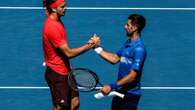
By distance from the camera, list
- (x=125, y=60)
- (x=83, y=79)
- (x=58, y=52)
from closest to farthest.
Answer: (x=125, y=60) < (x=83, y=79) < (x=58, y=52)

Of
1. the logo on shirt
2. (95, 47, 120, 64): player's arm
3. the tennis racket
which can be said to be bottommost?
the tennis racket

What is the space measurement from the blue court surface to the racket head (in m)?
2.15

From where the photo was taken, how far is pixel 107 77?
1430 cm

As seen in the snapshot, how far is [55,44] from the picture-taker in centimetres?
1134

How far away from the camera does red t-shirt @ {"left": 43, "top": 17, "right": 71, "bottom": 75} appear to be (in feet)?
37.1

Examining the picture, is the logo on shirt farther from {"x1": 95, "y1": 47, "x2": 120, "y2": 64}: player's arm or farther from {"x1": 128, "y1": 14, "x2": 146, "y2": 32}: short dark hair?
{"x1": 128, "y1": 14, "x2": 146, "y2": 32}: short dark hair

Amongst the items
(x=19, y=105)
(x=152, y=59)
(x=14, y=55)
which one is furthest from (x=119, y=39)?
(x=19, y=105)

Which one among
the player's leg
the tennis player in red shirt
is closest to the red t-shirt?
the tennis player in red shirt

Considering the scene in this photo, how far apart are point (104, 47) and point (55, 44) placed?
416cm

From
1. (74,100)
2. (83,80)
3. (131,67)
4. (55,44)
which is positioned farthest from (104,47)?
(131,67)

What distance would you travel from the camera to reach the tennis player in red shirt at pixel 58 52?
445 inches

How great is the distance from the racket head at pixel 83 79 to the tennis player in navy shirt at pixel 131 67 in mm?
248

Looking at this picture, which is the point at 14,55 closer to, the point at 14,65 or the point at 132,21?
the point at 14,65

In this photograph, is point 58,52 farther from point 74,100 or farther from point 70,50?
point 74,100
